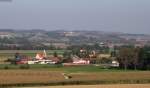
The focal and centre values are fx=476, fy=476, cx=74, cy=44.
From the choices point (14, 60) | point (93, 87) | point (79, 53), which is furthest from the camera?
point (79, 53)

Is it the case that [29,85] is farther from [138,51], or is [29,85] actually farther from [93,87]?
[138,51]

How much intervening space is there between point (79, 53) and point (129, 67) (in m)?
32.4

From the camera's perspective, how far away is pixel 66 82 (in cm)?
3406

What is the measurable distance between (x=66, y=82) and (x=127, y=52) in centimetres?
3014

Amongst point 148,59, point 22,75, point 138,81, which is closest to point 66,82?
point 138,81

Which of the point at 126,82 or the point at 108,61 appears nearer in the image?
the point at 126,82

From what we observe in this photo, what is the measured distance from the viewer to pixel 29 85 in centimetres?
3222

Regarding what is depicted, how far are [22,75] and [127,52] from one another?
23629 mm

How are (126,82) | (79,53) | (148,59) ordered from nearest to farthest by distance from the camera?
(126,82)
(148,59)
(79,53)

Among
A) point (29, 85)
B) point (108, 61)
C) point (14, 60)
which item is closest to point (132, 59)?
point (108, 61)

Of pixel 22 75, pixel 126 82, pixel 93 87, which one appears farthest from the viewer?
pixel 22 75

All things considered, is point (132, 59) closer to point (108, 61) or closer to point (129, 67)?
point (129, 67)

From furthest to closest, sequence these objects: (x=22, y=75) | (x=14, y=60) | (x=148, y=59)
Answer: (x=14, y=60) < (x=148, y=59) < (x=22, y=75)

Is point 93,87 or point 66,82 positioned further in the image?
point 66,82
